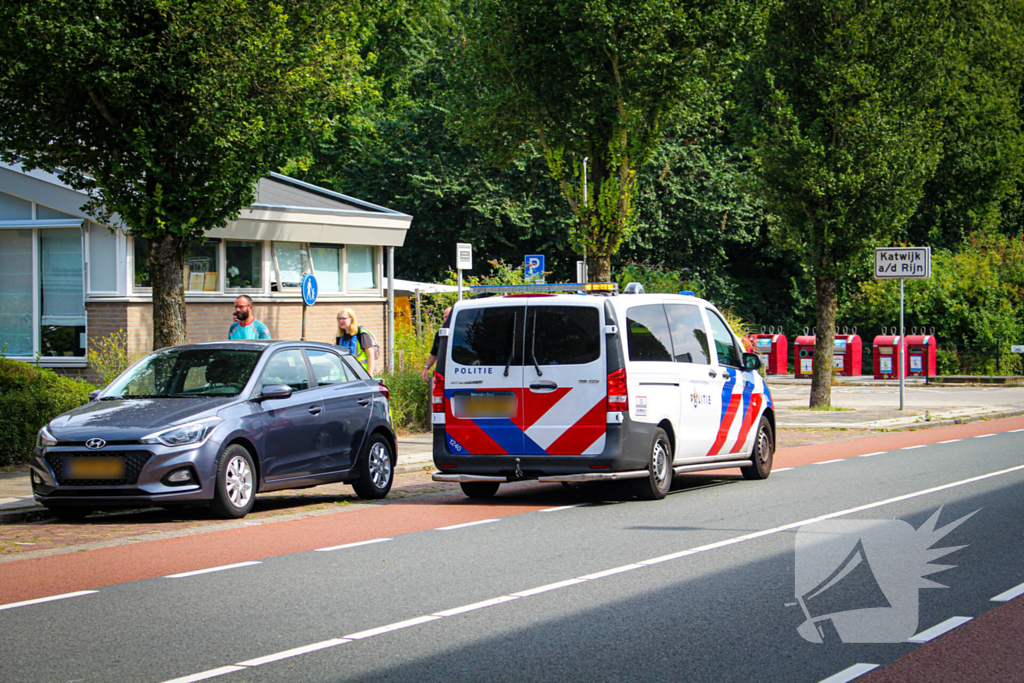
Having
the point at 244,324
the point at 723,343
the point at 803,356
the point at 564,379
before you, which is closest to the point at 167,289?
the point at 244,324

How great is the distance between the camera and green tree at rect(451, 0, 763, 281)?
1917 cm

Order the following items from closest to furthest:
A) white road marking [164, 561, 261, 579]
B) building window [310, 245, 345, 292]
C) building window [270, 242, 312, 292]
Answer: white road marking [164, 561, 261, 579]
building window [270, 242, 312, 292]
building window [310, 245, 345, 292]

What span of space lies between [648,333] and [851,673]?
21.5 ft

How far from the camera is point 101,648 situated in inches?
232

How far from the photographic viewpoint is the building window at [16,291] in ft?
67.3

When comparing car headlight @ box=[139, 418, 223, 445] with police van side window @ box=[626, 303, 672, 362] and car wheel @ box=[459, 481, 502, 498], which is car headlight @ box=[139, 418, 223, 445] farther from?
police van side window @ box=[626, 303, 672, 362]

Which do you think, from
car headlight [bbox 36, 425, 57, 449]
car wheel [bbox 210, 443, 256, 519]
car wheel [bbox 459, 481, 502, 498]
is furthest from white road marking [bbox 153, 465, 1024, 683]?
car headlight [bbox 36, 425, 57, 449]

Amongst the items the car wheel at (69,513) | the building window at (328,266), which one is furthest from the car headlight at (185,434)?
the building window at (328,266)

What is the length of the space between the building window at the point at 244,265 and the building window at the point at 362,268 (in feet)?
8.76

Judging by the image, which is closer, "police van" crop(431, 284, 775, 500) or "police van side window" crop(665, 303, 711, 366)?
"police van" crop(431, 284, 775, 500)

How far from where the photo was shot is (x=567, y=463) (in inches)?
443

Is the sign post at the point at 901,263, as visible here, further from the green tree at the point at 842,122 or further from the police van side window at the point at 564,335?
the police van side window at the point at 564,335

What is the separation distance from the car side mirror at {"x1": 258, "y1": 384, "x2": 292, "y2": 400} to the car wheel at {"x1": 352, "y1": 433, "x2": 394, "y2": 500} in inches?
52.9

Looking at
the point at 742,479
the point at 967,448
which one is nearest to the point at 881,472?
the point at 742,479
